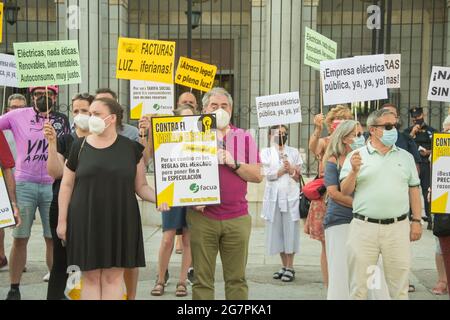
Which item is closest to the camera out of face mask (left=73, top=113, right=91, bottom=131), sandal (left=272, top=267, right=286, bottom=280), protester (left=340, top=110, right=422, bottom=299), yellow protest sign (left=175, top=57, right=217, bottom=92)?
protester (left=340, top=110, right=422, bottom=299)

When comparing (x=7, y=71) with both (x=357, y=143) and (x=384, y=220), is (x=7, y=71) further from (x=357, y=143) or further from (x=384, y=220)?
(x=384, y=220)

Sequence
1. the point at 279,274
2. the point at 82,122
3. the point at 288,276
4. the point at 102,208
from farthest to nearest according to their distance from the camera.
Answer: the point at 279,274 → the point at 288,276 → the point at 82,122 → the point at 102,208

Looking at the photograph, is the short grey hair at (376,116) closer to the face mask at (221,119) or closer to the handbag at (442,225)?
the face mask at (221,119)

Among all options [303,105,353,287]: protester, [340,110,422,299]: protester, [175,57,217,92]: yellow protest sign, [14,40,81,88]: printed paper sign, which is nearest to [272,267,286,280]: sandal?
[303,105,353,287]: protester

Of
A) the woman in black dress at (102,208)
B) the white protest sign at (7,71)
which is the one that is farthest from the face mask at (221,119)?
the white protest sign at (7,71)

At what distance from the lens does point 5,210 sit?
5.58 m

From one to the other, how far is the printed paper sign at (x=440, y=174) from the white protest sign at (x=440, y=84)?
6.18ft

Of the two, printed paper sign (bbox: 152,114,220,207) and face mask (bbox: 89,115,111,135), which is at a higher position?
face mask (bbox: 89,115,111,135)

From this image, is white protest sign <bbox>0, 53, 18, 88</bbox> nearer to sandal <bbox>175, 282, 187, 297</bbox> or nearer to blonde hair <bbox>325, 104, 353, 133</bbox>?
sandal <bbox>175, 282, 187, 297</bbox>

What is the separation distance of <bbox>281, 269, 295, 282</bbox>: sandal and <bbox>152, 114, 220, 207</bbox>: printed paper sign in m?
2.80

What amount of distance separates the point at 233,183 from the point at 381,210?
3.92 feet

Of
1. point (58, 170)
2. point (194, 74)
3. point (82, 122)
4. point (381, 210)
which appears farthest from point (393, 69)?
point (58, 170)

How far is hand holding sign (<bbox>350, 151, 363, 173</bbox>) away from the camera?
16.8 ft
